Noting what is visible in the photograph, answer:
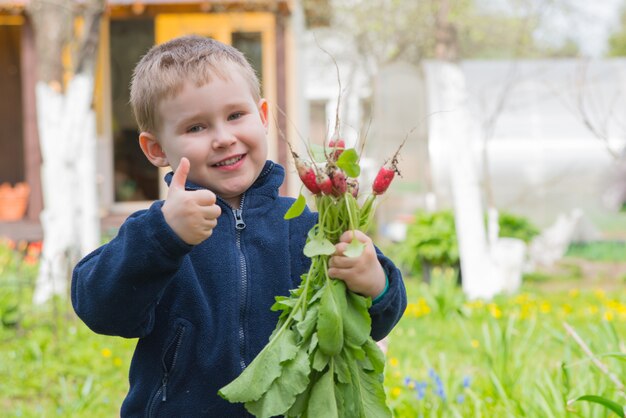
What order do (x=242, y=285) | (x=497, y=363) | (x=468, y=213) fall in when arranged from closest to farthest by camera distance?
1. (x=242, y=285)
2. (x=497, y=363)
3. (x=468, y=213)

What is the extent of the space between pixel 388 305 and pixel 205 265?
1.33ft

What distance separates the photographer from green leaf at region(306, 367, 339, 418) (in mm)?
1560

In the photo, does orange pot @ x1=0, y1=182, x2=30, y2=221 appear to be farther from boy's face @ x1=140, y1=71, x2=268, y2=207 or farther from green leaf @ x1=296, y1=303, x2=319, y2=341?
green leaf @ x1=296, y1=303, x2=319, y2=341

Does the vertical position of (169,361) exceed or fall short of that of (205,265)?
it falls short

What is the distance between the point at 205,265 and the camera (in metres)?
1.85

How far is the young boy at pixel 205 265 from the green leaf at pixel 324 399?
0.18 metres

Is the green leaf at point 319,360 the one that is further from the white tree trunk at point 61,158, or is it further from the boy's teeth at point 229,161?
the white tree trunk at point 61,158

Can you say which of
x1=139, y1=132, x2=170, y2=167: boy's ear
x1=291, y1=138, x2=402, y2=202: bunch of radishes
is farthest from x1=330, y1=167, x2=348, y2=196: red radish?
x1=139, y1=132, x2=170, y2=167: boy's ear

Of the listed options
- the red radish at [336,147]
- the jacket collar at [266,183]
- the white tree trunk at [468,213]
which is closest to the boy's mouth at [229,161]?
the jacket collar at [266,183]

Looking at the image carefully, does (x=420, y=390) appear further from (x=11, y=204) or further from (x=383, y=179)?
(x=11, y=204)

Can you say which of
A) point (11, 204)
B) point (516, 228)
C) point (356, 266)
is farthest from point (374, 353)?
point (11, 204)

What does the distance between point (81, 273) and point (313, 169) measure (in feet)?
1.77

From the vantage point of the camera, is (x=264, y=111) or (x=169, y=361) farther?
(x=264, y=111)

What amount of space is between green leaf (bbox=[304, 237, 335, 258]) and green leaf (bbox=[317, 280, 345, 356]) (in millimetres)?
85
